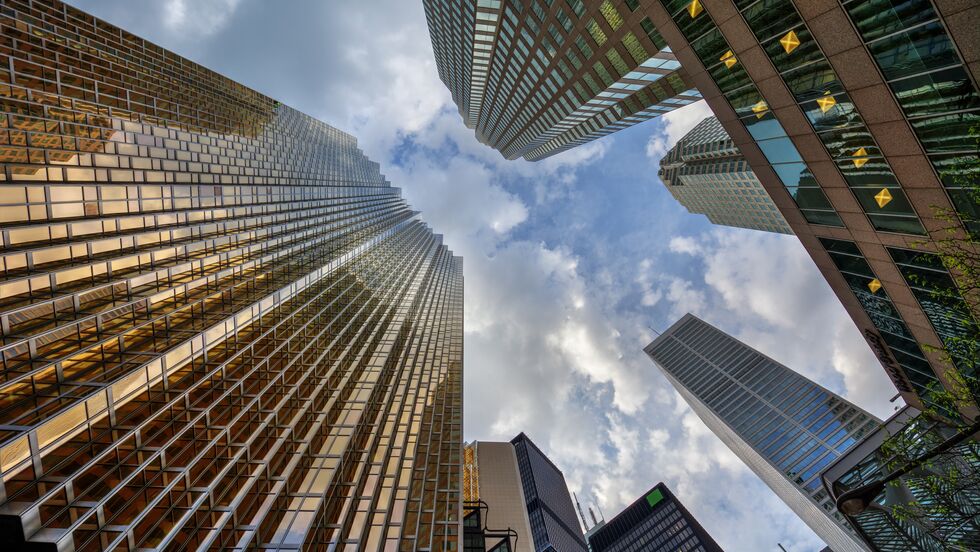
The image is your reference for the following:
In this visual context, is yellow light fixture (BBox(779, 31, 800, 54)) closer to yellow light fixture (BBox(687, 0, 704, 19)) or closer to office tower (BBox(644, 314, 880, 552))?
yellow light fixture (BBox(687, 0, 704, 19))

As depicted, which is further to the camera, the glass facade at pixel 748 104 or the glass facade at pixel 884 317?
the glass facade at pixel 884 317

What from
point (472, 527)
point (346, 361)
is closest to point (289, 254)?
point (346, 361)

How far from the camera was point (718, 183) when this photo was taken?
122 m

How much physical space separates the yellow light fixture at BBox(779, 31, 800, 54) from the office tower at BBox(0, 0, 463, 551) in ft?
109

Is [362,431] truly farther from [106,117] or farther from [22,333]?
[106,117]

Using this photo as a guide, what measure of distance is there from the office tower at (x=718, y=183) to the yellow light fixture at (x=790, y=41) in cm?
11005

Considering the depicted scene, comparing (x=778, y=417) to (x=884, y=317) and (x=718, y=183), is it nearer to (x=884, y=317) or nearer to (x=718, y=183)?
(x=718, y=183)

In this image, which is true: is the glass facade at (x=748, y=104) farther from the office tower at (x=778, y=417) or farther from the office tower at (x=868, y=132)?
the office tower at (x=778, y=417)

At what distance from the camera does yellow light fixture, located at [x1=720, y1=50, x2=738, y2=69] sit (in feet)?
57.5

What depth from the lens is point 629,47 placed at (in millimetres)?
33844

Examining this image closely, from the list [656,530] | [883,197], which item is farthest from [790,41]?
[656,530]

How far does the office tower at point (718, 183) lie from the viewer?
112438mm

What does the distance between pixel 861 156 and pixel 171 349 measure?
36.9m

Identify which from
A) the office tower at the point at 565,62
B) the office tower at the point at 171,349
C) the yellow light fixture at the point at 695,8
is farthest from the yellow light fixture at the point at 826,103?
the office tower at the point at 171,349
